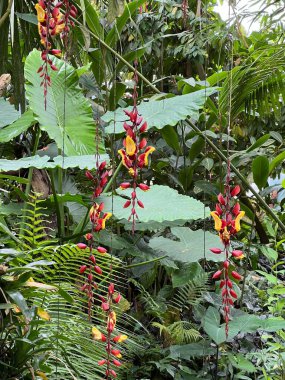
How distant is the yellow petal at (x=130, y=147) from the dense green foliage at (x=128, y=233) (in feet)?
1.02

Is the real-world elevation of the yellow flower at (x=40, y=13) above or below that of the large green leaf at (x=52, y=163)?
above

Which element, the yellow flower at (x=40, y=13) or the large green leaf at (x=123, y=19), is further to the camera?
the large green leaf at (x=123, y=19)

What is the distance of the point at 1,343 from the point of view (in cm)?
108

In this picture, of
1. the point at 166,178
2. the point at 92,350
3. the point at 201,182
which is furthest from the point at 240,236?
the point at 92,350

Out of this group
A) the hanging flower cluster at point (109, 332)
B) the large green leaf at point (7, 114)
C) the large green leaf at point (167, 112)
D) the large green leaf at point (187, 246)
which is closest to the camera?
the hanging flower cluster at point (109, 332)

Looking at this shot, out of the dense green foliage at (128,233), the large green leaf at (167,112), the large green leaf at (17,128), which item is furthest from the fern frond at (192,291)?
the large green leaf at (17,128)

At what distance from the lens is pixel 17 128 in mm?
1646

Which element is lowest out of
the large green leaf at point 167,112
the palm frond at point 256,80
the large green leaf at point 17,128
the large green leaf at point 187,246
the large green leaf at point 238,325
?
the large green leaf at point 238,325

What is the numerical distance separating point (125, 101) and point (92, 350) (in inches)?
52.2

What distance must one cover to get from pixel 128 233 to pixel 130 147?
112cm

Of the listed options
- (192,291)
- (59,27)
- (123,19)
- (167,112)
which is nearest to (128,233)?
(192,291)

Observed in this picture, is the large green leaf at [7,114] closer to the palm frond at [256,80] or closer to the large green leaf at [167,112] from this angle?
the large green leaf at [167,112]

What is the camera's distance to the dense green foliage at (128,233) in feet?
3.85

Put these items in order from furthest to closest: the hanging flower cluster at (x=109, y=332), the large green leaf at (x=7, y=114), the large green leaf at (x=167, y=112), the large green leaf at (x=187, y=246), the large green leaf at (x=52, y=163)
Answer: the large green leaf at (x=7, y=114) < the large green leaf at (x=167, y=112) < the large green leaf at (x=187, y=246) < the large green leaf at (x=52, y=163) < the hanging flower cluster at (x=109, y=332)
